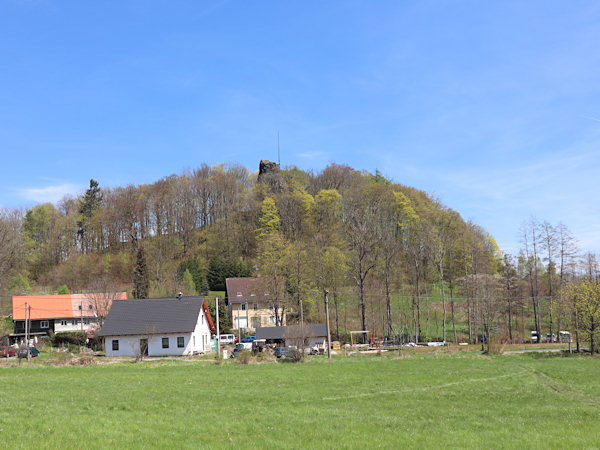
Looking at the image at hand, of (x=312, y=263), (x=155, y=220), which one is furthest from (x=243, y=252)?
(x=312, y=263)

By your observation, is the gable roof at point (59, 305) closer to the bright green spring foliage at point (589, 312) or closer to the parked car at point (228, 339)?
the parked car at point (228, 339)

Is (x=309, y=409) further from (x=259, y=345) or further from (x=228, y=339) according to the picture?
(x=228, y=339)

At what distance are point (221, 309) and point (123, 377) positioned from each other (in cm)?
4105

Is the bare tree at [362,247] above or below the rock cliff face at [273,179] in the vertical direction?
below

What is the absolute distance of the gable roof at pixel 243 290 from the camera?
2511 inches

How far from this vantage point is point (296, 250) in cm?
6053

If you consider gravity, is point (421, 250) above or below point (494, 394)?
above

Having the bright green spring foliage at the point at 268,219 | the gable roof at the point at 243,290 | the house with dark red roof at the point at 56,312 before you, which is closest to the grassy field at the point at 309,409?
the gable roof at the point at 243,290

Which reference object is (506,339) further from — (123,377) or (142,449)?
(142,449)

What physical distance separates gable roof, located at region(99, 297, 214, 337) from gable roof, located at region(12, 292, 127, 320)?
14.8 m

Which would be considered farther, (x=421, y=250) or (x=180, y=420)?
(x=421, y=250)

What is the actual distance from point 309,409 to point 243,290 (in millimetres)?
58163

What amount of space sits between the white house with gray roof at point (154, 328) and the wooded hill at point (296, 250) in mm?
12783

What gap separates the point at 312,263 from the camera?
6228 cm
